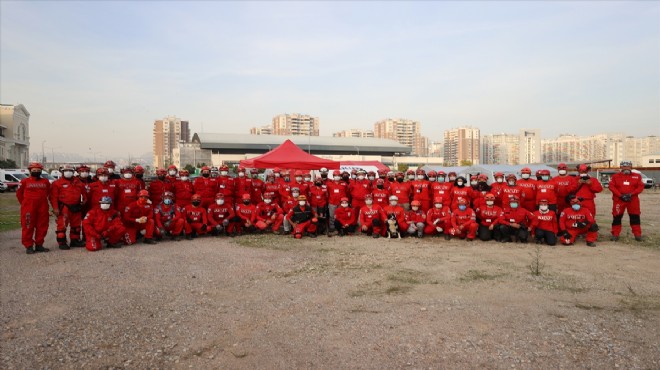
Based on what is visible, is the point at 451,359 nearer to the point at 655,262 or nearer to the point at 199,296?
the point at 199,296

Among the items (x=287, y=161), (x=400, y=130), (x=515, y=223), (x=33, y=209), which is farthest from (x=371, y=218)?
(x=400, y=130)

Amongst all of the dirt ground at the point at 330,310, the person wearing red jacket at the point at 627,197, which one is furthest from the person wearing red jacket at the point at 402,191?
the person wearing red jacket at the point at 627,197

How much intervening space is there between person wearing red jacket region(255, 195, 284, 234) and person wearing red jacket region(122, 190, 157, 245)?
8.14ft

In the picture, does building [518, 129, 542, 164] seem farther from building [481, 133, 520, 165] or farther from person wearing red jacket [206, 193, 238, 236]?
person wearing red jacket [206, 193, 238, 236]

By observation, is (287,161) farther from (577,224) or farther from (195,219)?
(577,224)

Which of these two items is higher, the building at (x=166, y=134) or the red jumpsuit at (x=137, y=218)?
the building at (x=166, y=134)

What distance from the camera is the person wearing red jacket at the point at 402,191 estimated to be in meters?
10.8

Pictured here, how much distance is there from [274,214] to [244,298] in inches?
215

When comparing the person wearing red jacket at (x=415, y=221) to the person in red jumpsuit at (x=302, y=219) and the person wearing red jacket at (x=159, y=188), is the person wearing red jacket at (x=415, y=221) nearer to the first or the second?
the person in red jumpsuit at (x=302, y=219)

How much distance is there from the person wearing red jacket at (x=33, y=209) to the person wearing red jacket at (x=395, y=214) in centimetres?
735

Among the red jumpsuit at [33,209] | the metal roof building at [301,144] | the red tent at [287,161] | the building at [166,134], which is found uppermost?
the building at [166,134]

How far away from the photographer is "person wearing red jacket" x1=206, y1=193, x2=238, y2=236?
10203 mm

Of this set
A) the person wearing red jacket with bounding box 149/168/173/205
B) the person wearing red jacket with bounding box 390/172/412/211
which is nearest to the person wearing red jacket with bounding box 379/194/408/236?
the person wearing red jacket with bounding box 390/172/412/211

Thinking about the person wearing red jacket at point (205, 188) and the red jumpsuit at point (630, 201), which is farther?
the person wearing red jacket at point (205, 188)
